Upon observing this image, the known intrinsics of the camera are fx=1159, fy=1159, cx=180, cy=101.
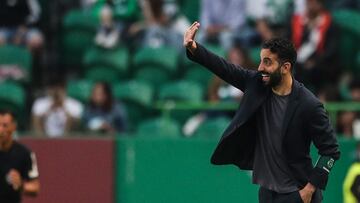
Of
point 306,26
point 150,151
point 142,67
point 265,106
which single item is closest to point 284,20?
point 306,26

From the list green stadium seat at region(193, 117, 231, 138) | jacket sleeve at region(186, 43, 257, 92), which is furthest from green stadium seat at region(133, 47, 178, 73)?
jacket sleeve at region(186, 43, 257, 92)

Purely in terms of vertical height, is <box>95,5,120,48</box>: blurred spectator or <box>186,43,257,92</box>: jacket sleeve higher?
<box>95,5,120,48</box>: blurred spectator

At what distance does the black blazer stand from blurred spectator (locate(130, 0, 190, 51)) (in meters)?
7.35

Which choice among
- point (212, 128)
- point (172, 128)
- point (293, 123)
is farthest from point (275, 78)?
point (172, 128)

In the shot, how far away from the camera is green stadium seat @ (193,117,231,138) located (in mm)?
13438

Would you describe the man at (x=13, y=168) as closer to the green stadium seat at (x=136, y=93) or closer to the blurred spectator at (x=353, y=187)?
the blurred spectator at (x=353, y=187)

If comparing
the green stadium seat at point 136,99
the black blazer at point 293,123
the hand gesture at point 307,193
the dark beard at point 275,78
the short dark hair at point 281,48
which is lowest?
the hand gesture at point 307,193

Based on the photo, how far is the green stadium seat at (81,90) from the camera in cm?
1534

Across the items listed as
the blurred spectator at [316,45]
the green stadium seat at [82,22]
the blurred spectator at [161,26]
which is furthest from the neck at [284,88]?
the green stadium seat at [82,22]

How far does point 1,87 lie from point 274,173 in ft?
25.8

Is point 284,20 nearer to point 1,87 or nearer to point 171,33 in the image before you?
point 171,33

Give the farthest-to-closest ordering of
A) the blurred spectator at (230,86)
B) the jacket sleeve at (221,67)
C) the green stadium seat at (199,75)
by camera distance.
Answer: the green stadium seat at (199,75)
the blurred spectator at (230,86)
the jacket sleeve at (221,67)

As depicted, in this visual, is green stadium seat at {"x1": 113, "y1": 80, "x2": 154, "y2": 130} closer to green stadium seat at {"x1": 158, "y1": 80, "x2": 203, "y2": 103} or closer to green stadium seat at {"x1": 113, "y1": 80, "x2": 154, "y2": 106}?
green stadium seat at {"x1": 113, "y1": 80, "x2": 154, "y2": 106}

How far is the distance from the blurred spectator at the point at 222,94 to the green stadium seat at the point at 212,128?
0.59ft
